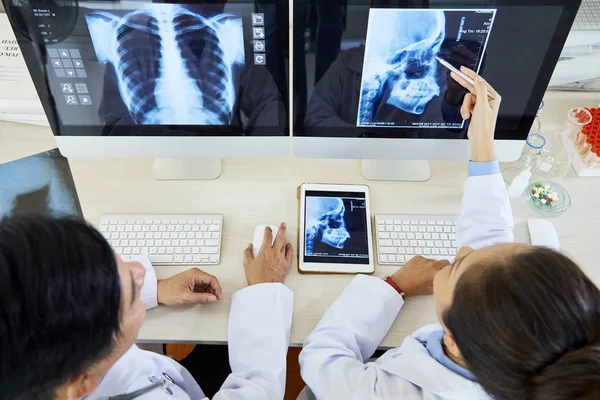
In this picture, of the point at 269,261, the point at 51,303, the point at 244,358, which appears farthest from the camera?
→ the point at 269,261

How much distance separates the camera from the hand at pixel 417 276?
1.11m

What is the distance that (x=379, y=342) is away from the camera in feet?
3.56

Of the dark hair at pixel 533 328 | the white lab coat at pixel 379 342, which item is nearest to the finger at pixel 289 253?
the white lab coat at pixel 379 342

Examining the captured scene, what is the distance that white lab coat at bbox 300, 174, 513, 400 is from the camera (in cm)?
89

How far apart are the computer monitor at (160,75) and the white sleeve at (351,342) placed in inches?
16.2

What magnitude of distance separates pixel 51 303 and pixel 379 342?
2.30 feet

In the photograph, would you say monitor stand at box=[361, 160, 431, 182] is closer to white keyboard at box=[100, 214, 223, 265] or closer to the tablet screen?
the tablet screen

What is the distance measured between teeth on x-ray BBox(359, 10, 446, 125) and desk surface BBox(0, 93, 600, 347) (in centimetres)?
27

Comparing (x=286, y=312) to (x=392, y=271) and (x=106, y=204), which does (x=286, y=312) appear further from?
(x=106, y=204)

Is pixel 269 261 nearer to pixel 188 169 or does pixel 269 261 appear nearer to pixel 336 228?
pixel 336 228

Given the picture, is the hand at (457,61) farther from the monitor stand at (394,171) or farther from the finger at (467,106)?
the monitor stand at (394,171)

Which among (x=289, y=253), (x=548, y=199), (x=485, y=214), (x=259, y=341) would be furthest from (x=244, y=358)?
(x=548, y=199)

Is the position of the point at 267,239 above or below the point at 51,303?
below

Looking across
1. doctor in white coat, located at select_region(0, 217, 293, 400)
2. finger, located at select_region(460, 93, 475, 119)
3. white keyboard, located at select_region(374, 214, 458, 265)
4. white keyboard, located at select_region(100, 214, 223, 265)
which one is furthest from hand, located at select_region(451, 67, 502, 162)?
doctor in white coat, located at select_region(0, 217, 293, 400)
